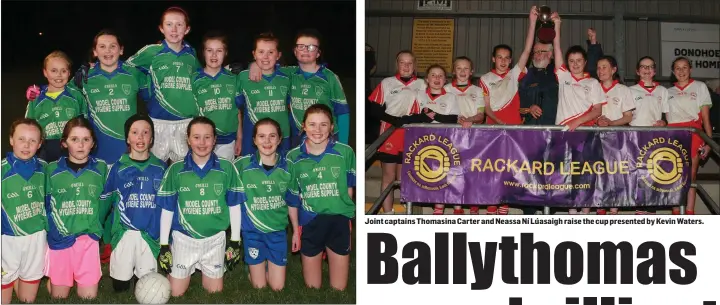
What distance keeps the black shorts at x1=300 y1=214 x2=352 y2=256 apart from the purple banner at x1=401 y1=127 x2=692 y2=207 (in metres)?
0.45

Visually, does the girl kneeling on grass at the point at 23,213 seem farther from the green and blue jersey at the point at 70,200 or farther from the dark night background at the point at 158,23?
the dark night background at the point at 158,23

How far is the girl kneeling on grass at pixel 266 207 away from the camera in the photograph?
500cm

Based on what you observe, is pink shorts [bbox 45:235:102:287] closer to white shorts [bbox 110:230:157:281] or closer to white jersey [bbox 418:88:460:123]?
white shorts [bbox 110:230:157:281]

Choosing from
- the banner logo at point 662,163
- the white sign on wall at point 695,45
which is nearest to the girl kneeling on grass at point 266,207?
the banner logo at point 662,163

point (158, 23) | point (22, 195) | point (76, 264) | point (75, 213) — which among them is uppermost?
point (158, 23)

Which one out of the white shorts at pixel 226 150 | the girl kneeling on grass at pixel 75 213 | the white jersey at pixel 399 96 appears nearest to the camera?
the girl kneeling on grass at pixel 75 213

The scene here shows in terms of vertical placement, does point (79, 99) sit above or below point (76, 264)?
above

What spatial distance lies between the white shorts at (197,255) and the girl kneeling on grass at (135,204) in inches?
6.2

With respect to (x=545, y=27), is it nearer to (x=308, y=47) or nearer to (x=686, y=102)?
(x=686, y=102)

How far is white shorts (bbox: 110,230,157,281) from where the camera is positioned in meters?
5.01

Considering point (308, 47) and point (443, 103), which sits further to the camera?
point (443, 103)

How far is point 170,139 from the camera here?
5.42 meters

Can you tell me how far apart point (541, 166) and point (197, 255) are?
210 cm

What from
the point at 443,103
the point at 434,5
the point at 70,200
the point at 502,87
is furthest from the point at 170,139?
the point at 434,5
